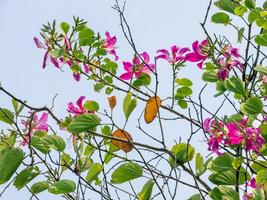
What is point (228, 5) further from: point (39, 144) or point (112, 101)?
point (39, 144)

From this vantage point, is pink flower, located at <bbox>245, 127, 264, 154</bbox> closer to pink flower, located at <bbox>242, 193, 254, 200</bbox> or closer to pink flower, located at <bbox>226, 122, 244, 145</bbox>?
pink flower, located at <bbox>226, 122, 244, 145</bbox>

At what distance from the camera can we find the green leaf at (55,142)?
136 centimetres

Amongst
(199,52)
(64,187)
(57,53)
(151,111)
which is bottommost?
(64,187)

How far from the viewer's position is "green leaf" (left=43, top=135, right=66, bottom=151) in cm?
136

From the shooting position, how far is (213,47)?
1.69 meters

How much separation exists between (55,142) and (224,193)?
470mm

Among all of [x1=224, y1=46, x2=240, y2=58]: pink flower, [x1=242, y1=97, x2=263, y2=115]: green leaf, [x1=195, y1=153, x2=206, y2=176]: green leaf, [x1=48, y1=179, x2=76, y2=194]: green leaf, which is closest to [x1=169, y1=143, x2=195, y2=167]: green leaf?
[x1=195, y1=153, x2=206, y2=176]: green leaf

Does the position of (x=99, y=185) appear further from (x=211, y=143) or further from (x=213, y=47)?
(x=213, y=47)

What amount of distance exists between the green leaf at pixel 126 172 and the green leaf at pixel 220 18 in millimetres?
696

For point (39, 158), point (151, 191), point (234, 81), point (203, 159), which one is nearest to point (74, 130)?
point (39, 158)

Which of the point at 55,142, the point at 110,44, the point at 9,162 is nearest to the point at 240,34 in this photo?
the point at 110,44

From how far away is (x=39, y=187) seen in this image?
144 cm

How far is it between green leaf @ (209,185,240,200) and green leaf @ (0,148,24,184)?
509mm

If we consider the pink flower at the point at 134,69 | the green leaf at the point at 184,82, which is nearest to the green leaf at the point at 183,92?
the green leaf at the point at 184,82
